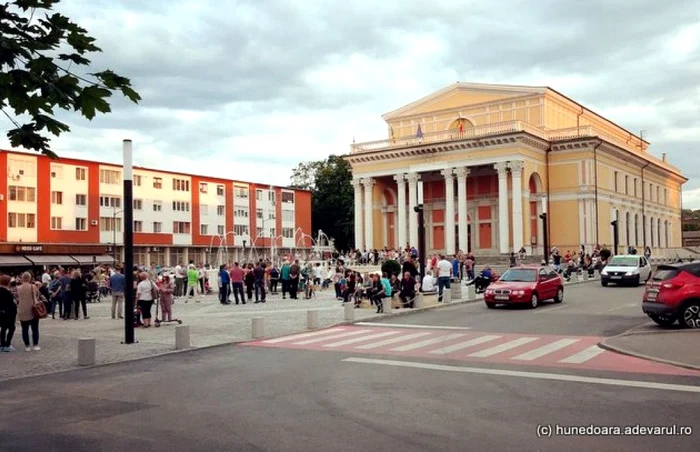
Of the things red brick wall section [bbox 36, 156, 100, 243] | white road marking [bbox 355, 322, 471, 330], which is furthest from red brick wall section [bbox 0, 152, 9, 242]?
white road marking [bbox 355, 322, 471, 330]

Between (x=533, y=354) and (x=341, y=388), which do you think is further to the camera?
(x=533, y=354)

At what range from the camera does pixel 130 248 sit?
16.5 m

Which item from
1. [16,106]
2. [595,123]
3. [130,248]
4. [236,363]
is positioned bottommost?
[236,363]

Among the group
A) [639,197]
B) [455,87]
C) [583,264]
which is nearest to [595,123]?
[639,197]

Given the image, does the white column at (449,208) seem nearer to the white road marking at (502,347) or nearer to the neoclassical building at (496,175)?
the neoclassical building at (496,175)

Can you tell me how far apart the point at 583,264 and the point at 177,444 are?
136 feet

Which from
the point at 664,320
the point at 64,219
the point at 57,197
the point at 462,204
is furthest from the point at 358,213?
the point at 664,320

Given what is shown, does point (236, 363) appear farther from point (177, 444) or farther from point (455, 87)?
point (455, 87)

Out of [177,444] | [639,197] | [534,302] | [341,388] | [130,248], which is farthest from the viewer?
[639,197]

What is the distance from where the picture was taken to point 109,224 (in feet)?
227

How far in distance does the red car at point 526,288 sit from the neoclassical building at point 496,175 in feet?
106

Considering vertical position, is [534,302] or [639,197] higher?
[639,197]

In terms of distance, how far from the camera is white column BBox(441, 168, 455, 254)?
2453 inches

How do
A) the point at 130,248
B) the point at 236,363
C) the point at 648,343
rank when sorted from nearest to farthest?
the point at 236,363, the point at 648,343, the point at 130,248
